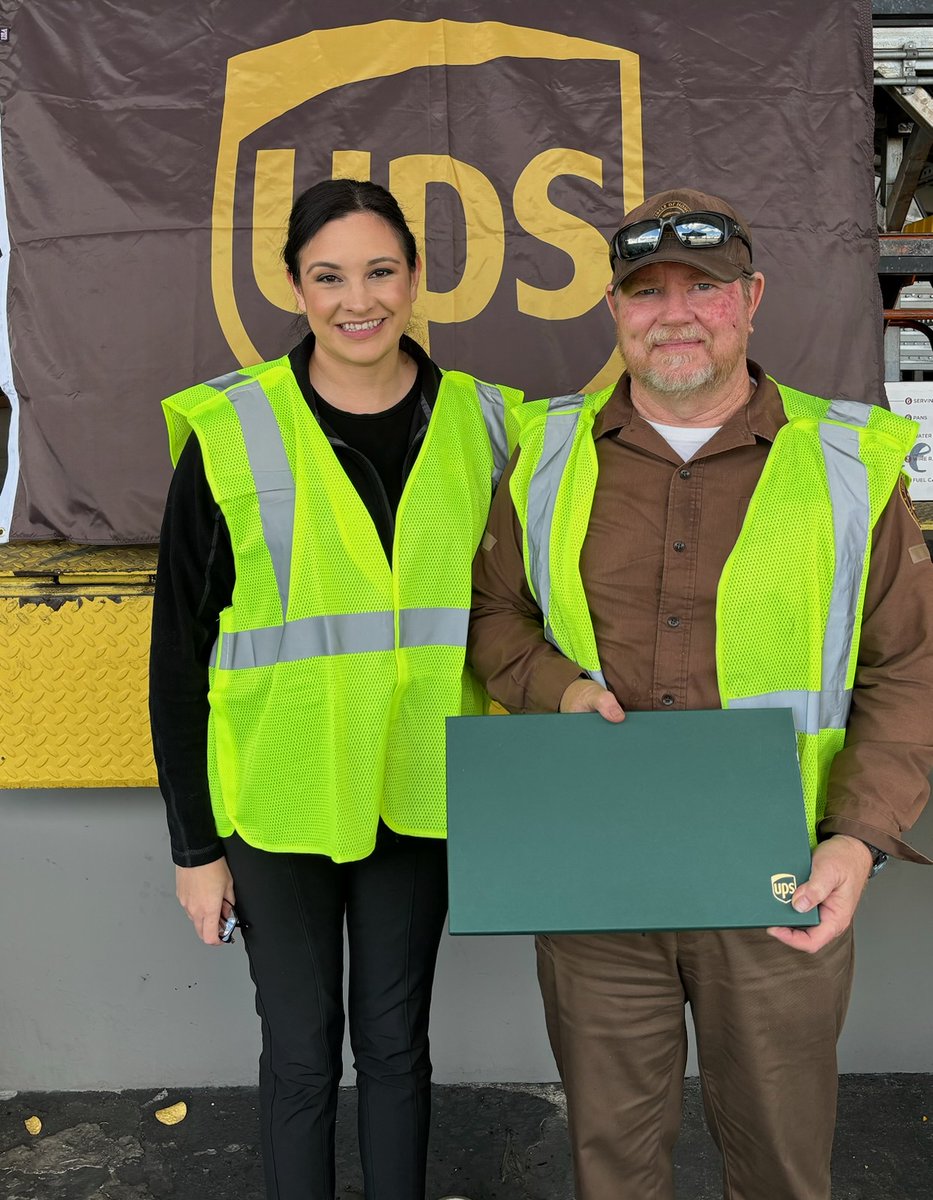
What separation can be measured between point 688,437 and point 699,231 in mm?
343

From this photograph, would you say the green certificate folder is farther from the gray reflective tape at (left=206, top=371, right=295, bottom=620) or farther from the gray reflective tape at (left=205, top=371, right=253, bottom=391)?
the gray reflective tape at (left=205, top=371, right=253, bottom=391)

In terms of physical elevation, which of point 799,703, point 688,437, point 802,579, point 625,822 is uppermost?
point 688,437

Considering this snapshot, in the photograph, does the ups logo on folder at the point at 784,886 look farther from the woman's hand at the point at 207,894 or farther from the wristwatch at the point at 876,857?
the woman's hand at the point at 207,894

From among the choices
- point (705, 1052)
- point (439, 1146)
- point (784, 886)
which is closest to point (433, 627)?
point (784, 886)

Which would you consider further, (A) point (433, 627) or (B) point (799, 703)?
(A) point (433, 627)

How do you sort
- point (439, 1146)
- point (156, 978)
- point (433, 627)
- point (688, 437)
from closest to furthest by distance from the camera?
point (688, 437)
point (433, 627)
point (439, 1146)
point (156, 978)

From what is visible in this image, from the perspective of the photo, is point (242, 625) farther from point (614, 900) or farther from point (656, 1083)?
point (656, 1083)

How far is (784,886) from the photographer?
161cm

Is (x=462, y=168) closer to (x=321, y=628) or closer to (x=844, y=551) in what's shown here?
(x=321, y=628)

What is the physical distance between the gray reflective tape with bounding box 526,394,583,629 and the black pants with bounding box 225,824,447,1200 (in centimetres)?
55

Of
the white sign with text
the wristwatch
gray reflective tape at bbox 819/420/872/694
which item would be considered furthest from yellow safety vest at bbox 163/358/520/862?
the white sign with text

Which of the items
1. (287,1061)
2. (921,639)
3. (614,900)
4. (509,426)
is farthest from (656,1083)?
(509,426)

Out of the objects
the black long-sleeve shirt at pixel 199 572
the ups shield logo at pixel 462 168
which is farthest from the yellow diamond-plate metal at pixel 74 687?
the black long-sleeve shirt at pixel 199 572

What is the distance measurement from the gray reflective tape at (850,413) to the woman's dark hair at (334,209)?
810 millimetres
